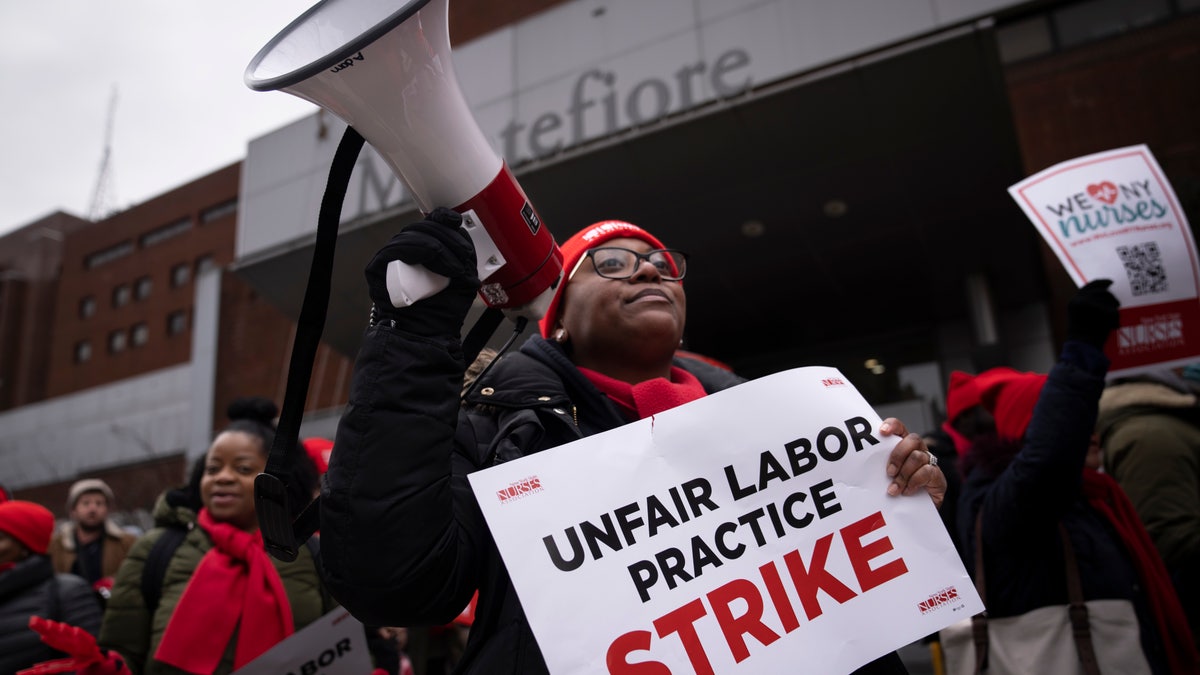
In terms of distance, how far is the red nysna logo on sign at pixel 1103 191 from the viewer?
2865 mm

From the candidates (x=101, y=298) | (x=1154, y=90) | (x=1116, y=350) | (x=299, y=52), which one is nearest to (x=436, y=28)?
(x=299, y=52)

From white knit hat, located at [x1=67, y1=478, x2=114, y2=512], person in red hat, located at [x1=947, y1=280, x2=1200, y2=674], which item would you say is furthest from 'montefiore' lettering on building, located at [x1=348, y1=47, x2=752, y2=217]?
person in red hat, located at [x1=947, y1=280, x2=1200, y2=674]

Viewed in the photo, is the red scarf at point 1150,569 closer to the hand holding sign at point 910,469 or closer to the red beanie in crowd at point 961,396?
the red beanie in crowd at point 961,396

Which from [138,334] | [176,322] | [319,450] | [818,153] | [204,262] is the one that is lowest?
[319,450]

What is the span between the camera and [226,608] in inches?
107

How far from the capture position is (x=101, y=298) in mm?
34156

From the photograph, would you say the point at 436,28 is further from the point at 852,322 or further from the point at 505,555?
the point at 852,322

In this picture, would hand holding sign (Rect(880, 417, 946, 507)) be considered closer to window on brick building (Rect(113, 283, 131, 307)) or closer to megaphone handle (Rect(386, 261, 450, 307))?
megaphone handle (Rect(386, 261, 450, 307))

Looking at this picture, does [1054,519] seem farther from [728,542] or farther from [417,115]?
[417,115]

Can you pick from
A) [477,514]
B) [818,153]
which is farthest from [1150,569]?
[818,153]

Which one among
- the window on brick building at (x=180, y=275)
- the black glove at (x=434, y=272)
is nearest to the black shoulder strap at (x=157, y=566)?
the black glove at (x=434, y=272)

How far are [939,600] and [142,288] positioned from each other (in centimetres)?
3685

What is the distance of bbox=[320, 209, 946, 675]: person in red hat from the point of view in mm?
1240

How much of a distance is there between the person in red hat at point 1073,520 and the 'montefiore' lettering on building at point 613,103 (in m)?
4.44
